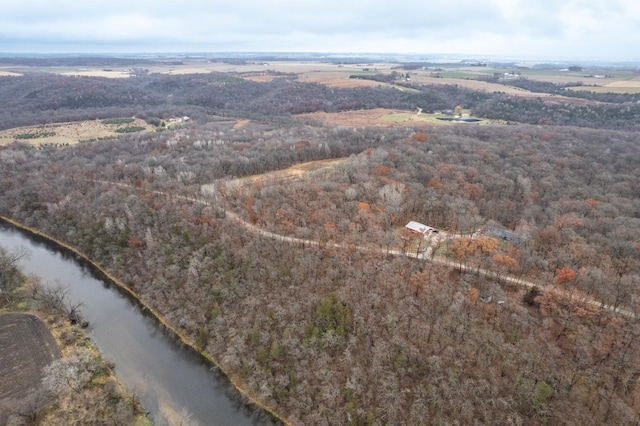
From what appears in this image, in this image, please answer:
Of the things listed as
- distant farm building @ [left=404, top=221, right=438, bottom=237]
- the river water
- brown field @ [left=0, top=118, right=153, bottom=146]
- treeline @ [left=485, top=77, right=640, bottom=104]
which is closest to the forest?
distant farm building @ [left=404, top=221, right=438, bottom=237]

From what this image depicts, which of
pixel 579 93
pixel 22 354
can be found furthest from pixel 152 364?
pixel 579 93

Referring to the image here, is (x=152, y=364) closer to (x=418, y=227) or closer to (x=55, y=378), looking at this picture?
(x=55, y=378)

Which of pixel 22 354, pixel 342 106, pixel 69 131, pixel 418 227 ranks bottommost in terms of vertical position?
pixel 22 354

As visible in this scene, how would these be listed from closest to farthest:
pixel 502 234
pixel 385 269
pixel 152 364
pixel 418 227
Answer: pixel 152 364 < pixel 385 269 < pixel 502 234 < pixel 418 227

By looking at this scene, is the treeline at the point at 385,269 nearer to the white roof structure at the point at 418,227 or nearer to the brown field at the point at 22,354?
the white roof structure at the point at 418,227

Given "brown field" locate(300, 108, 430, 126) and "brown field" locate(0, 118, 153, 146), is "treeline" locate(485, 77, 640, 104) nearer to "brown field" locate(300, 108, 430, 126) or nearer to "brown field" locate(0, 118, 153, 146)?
"brown field" locate(300, 108, 430, 126)

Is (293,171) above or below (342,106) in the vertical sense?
below
